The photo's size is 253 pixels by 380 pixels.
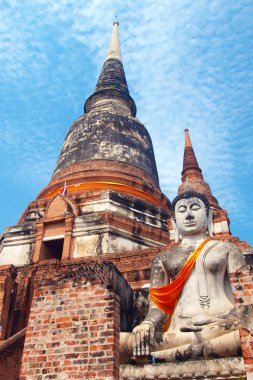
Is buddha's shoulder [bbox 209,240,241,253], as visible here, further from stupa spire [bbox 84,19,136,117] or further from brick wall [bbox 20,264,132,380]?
stupa spire [bbox 84,19,136,117]

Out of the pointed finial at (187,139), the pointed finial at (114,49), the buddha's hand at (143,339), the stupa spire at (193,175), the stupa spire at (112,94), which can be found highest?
the pointed finial at (114,49)

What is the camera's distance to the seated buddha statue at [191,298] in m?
4.80

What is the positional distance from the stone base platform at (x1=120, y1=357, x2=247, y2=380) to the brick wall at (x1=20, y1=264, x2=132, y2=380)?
0.74 m

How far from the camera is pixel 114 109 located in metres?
20.5

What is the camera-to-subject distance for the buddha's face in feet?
20.8

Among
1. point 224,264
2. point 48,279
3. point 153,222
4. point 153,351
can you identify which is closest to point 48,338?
point 48,279

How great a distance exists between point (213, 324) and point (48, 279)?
6.08 feet

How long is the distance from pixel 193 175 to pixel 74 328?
583 inches

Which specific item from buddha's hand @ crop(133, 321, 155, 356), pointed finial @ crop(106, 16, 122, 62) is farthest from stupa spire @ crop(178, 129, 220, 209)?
buddha's hand @ crop(133, 321, 155, 356)

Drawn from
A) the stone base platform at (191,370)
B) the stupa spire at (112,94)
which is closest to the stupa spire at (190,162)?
the stupa spire at (112,94)

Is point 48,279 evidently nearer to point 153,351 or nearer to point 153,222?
point 153,351

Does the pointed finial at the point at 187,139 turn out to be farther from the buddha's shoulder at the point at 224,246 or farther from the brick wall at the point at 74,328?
the brick wall at the point at 74,328

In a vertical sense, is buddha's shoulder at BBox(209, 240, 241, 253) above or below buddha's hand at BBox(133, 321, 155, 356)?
above

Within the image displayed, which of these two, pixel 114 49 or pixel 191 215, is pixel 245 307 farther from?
pixel 114 49
